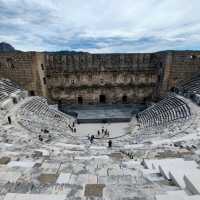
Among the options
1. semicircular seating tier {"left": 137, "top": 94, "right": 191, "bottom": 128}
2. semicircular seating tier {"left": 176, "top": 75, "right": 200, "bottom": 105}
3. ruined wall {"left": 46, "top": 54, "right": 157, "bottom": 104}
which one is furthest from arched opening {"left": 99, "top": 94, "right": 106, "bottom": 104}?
semicircular seating tier {"left": 176, "top": 75, "right": 200, "bottom": 105}

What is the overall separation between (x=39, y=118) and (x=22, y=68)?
28.0 feet

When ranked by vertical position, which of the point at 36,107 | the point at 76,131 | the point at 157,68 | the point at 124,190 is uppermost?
the point at 157,68

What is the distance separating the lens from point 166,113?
19.6 m

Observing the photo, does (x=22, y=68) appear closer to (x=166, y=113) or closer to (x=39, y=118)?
(x=39, y=118)

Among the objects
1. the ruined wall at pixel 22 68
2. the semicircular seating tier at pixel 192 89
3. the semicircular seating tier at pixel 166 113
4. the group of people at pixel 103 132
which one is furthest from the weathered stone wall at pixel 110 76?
the group of people at pixel 103 132

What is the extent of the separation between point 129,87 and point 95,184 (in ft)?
75.2

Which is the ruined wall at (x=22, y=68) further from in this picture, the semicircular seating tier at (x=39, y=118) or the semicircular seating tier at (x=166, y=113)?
the semicircular seating tier at (x=166, y=113)

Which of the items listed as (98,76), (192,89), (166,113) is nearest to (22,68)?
(98,76)

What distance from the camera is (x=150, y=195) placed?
4.81 metres

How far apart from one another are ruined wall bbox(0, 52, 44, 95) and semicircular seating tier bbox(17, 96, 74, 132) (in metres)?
2.64

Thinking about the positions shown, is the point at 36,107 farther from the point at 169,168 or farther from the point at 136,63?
the point at 169,168

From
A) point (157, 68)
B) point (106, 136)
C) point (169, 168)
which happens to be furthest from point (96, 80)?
point (169, 168)

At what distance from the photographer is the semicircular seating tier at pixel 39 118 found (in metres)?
16.2

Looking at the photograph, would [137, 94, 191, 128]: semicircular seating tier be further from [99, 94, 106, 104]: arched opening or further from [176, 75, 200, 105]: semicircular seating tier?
[99, 94, 106, 104]: arched opening
